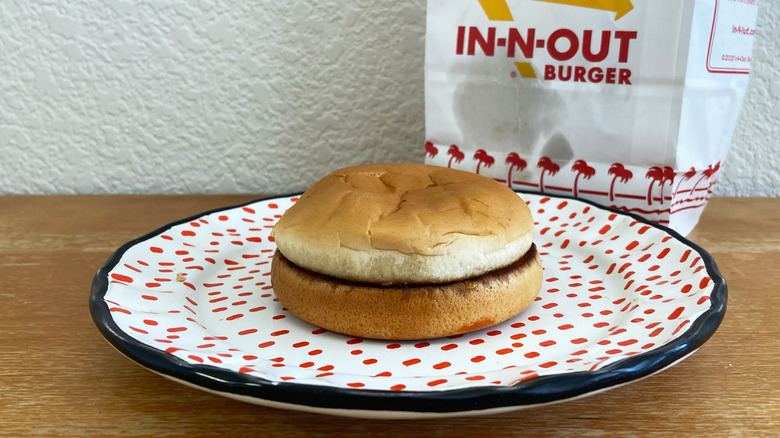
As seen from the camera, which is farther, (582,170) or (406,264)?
(582,170)

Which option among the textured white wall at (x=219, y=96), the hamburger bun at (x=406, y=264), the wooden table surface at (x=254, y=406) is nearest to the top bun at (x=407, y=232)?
the hamburger bun at (x=406, y=264)

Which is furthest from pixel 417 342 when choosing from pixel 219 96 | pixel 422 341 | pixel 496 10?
pixel 219 96

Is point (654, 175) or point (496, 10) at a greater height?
point (496, 10)

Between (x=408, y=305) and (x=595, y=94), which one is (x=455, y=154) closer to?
(x=595, y=94)

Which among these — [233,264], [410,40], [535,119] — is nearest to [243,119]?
[410,40]

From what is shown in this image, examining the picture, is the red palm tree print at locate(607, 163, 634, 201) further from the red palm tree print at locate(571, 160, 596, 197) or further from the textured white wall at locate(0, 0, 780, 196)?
the textured white wall at locate(0, 0, 780, 196)

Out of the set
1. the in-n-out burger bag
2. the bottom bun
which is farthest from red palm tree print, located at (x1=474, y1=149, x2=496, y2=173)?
the bottom bun
